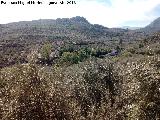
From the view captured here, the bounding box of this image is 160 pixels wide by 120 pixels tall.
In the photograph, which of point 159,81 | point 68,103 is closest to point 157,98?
point 159,81

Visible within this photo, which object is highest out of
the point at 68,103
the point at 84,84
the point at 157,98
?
the point at 68,103

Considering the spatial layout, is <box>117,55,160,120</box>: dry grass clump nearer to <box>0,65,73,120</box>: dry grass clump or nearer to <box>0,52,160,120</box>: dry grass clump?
<box>0,52,160,120</box>: dry grass clump

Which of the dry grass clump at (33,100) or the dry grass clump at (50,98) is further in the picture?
the dry grass clump at (50,98)

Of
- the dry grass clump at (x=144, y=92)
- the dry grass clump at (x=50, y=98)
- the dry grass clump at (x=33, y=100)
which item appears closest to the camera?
the dry grass clump at (x=33, y=100)

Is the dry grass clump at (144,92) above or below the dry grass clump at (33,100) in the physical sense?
below

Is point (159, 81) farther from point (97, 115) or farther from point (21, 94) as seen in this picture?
point (21, 94)

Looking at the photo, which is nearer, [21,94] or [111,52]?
[21,94]

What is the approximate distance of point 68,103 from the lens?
13539mm

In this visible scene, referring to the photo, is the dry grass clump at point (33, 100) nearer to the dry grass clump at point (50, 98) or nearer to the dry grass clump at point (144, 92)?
the dry grass clump at point (50, 98)

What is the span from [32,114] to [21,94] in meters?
0.79

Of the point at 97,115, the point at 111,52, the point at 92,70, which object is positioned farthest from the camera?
the point at 111,52

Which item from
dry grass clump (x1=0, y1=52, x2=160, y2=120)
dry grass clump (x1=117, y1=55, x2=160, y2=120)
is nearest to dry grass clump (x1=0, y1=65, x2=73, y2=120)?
dry grass clump (x1=0, y1=52, x2=160, y2=120)

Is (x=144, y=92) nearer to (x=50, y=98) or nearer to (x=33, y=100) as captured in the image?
(x=50, y=98)

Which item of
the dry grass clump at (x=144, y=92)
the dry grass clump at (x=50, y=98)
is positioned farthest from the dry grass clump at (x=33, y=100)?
the dry grass clump at (x=144, y=92)
